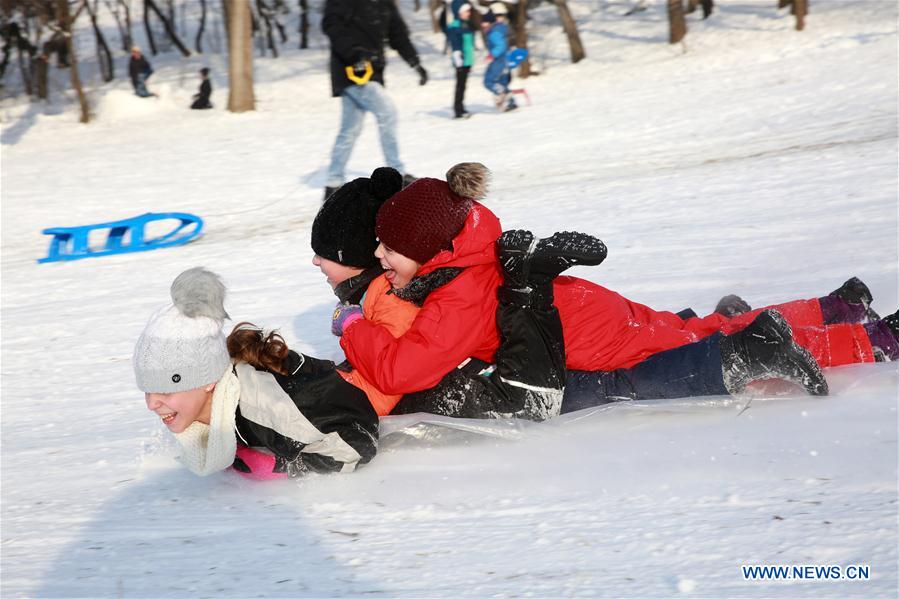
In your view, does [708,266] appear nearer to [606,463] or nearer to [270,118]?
[606,463]

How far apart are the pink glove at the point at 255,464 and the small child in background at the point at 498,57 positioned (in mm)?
8528

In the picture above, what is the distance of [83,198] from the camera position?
8148mm

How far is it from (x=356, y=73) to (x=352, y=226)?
389 centimetres

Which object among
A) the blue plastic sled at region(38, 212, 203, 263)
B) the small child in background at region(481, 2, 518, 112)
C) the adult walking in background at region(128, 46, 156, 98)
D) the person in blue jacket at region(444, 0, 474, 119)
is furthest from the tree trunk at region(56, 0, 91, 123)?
the blue plastic sled at region(38, 212, 203, 263)

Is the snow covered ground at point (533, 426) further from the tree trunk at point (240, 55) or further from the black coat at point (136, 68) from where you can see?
the black coat at point (136, 68)

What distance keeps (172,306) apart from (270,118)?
32.3 feet

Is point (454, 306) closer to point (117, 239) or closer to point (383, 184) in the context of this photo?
point (383, 184)

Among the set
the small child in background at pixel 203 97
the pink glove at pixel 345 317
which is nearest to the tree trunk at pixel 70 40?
the small child in background at pixel 203 97

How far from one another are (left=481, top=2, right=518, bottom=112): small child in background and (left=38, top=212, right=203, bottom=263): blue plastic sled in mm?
5305

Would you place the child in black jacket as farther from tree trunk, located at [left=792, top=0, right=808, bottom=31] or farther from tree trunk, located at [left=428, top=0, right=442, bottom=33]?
tree trunk, located at [left=428, top=0, right=442, bottom=33]

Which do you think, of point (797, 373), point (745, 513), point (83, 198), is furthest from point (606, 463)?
point (83, 198)

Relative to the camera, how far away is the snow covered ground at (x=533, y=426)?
188 cm

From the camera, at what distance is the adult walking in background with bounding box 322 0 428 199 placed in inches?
255

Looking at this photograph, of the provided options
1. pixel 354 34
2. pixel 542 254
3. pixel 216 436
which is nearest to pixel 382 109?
pixel 354 34
